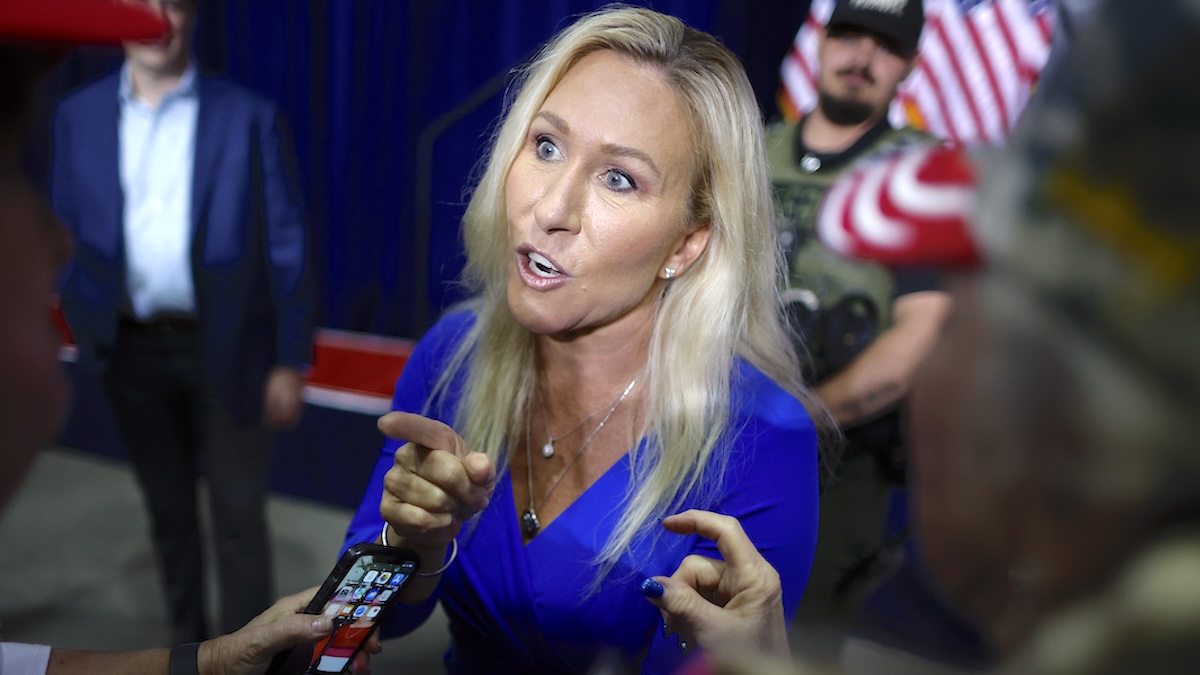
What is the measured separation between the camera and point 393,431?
0.80 m

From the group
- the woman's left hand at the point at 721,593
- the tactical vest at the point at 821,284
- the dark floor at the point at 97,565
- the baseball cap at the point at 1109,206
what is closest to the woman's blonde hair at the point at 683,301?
the woman's left hand at the point at 721,593

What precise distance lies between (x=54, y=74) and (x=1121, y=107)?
41cm

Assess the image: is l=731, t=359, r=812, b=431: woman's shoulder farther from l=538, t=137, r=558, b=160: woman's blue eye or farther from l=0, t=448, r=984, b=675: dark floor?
l=0, t=448, r=984, b=675: dark floor

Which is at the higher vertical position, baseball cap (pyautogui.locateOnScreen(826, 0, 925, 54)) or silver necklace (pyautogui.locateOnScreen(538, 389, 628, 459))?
baseball cap (pyautogui.locateOnScreen(826, 0, 925, 54))

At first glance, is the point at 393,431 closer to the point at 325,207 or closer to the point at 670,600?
the point at 670,600

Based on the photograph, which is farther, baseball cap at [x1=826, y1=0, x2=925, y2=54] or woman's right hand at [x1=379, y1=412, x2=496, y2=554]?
baseball cap at [x1=826, y1=0, x2=925, y2=54]

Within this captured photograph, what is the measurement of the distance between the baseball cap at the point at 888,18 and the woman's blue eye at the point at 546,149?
0.88 m

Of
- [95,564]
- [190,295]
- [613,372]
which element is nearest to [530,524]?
[613,372]

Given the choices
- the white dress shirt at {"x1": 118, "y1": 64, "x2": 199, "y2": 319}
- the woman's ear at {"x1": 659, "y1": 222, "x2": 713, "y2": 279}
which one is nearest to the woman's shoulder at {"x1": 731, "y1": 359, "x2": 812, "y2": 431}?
the woman's ear at {"x1": 659, "y1": 222, "x2": 713, "y2": 279}

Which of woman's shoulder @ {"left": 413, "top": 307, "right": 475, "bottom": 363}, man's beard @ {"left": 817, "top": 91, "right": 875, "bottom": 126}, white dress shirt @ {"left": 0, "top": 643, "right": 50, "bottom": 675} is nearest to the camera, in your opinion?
white dress shirt @ {"left": 0, "top": 643, "right": 50, "bottom": 675}

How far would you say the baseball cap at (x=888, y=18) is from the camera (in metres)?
1.65

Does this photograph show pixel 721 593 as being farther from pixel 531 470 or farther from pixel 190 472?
pixel 190 472

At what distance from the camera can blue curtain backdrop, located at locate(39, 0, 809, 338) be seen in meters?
3.34

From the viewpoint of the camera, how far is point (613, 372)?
3.68ft
